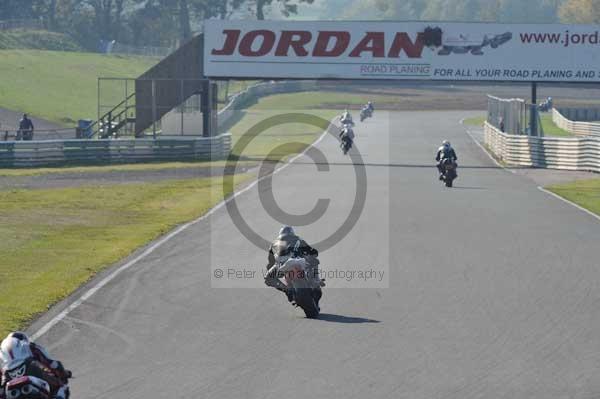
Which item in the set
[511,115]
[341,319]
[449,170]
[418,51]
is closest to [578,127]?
[511,115]

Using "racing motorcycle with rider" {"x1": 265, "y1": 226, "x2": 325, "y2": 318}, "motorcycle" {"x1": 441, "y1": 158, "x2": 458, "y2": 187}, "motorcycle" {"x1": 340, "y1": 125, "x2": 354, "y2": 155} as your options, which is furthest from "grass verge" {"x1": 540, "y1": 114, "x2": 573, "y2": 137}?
"racing motorcycle with rider" {"x1": 265, "y1": 226, "x2": 325, "y2": 318}

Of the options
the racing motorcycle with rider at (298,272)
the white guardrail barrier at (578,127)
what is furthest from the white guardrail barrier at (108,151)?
the racing motorcycle with rider at (298,272)

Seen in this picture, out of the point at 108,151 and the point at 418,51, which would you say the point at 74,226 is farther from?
the point at 418,51

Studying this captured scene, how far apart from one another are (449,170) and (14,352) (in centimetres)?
2646

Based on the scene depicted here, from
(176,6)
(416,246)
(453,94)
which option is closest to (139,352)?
(416,246)

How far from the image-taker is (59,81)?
3499 inches

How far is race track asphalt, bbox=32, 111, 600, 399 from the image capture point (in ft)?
37.4

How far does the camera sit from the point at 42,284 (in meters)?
17.5

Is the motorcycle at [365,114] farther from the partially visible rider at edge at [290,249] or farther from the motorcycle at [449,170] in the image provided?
the partially visible rider at edge at [290,249]

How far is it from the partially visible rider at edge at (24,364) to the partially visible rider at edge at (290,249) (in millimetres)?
6175

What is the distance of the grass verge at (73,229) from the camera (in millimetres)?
17109

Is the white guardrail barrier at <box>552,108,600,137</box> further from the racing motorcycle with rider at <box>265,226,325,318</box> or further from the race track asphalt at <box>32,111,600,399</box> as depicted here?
the racing motorcycle with rider at <box>265,226,325,318</box>

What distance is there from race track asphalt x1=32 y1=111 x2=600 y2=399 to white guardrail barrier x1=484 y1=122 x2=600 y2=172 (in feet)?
51.5

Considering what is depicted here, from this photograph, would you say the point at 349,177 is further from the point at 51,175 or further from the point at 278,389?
the point at 278,389
